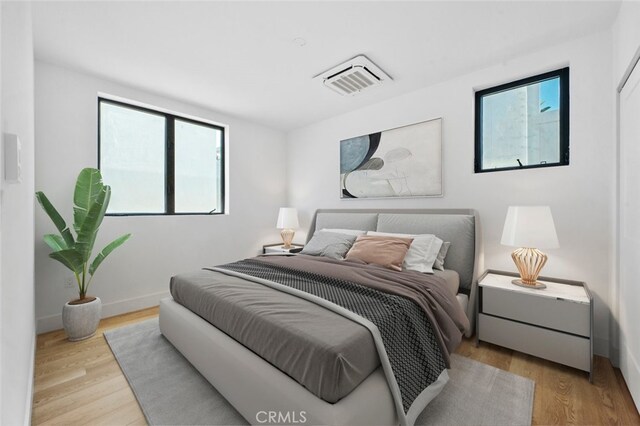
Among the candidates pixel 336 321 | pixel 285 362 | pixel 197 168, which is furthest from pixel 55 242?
pixel 336 321

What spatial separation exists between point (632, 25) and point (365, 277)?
2.25m

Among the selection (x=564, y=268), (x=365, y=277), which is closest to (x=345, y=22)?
(x=365, y=277)

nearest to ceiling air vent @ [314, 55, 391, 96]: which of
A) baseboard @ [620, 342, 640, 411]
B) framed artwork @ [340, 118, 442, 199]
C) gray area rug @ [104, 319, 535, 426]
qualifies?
framed artwork @ [340, 118, 442, 199]

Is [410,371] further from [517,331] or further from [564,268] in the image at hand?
[564,268]

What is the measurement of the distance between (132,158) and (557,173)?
169 inches

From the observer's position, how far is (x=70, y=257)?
90.0 inches

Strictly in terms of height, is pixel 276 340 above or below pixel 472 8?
below

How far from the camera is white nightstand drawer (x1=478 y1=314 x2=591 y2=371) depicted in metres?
1.83

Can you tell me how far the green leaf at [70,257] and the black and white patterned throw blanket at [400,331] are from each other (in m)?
1.88

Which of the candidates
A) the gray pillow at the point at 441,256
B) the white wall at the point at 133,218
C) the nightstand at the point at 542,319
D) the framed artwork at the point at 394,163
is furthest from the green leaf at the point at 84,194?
the nightstand at the point at 542,319

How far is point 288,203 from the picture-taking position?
4.73 m

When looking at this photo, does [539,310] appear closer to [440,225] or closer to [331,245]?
[440,225]

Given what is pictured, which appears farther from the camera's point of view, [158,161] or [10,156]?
[158,161]

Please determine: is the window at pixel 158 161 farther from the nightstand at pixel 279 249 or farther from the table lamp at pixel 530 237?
the table lamp at pixel 530 237
